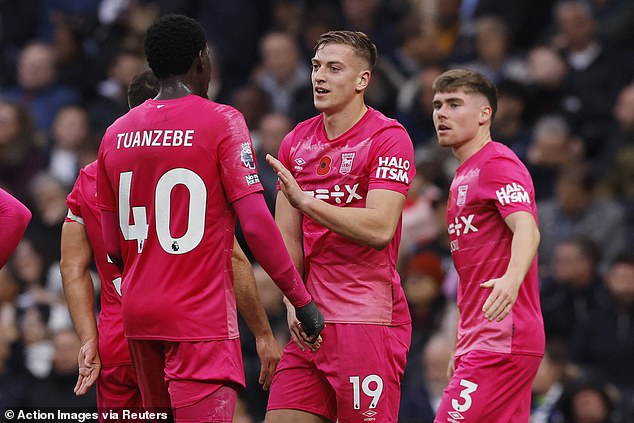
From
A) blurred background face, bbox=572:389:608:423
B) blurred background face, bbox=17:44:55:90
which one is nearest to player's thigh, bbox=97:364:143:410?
blurred background face, bbox=572:389:608:423

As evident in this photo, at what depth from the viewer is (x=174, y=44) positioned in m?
6.30

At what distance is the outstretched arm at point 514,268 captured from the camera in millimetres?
6668

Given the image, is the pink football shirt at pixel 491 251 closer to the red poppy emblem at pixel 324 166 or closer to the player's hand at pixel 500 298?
the player's hand at pixel 500 298

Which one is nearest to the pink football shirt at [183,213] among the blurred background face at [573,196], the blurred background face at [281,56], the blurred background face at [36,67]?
the blurred background face at [573,196]

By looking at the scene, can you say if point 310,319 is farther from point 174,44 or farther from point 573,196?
point 573,196

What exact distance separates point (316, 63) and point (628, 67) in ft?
22.2

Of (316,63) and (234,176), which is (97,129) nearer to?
(316,63)

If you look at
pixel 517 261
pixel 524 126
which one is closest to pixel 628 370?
pixel 524 126

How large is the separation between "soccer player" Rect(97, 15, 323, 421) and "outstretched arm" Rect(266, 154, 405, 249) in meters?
0.39

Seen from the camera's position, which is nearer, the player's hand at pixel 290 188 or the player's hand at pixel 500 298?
the player's hand at pixel 290 188

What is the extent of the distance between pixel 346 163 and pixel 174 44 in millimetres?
1260

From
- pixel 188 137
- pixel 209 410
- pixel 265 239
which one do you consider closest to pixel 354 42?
pixel 188 137

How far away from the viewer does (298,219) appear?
23.9 feet

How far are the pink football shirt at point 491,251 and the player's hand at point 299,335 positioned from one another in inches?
40.0
